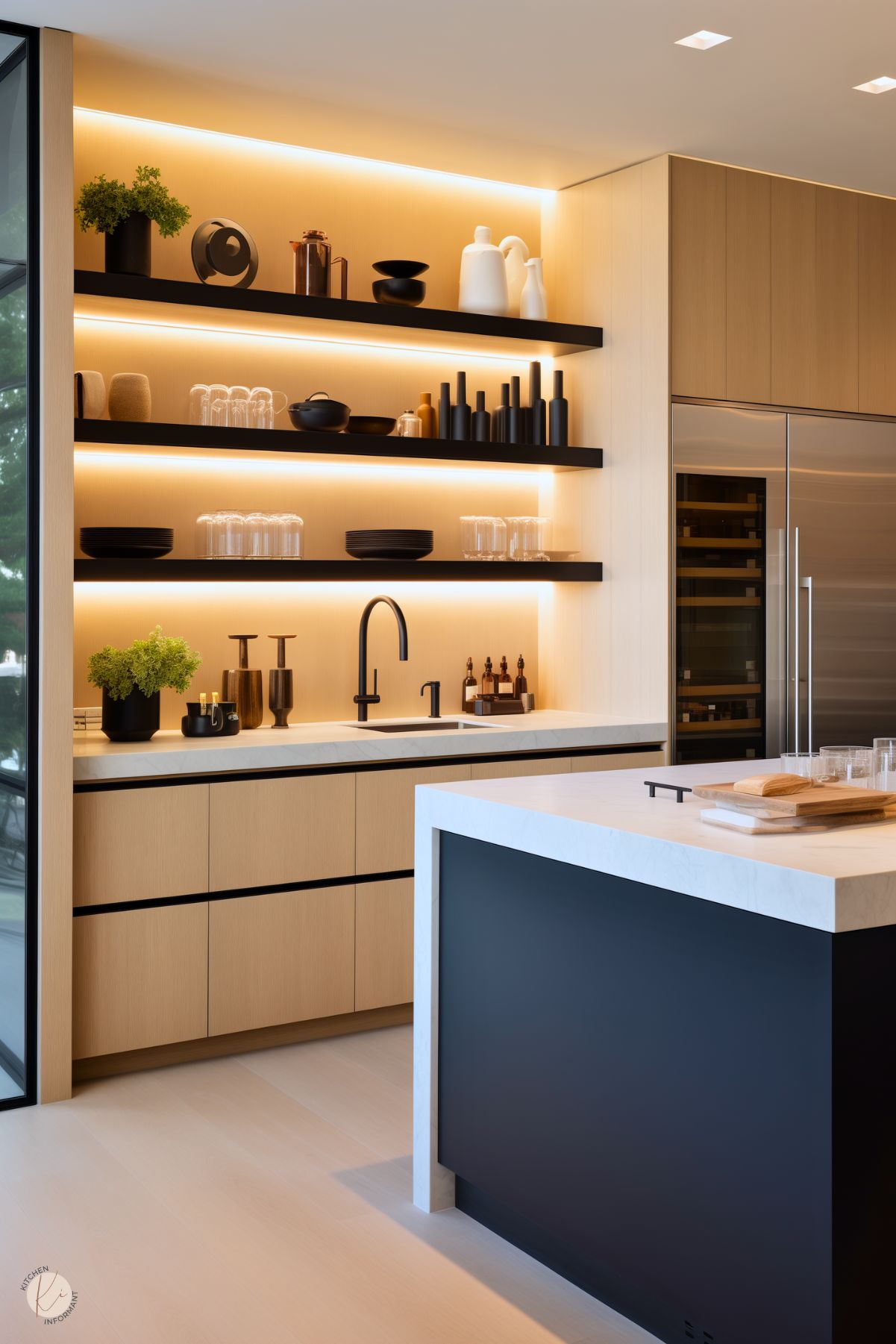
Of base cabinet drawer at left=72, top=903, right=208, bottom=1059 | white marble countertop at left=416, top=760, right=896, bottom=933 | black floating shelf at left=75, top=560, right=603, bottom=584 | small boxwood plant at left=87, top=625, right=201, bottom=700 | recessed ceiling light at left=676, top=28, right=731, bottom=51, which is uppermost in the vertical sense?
recessed ceiling light at left=676, top=28, right=731, bottom=51

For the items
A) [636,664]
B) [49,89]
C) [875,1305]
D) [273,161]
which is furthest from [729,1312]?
[273,161]

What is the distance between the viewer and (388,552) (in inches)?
183

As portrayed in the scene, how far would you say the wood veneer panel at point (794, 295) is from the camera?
493 centimetres

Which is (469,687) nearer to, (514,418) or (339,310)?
(514,418)

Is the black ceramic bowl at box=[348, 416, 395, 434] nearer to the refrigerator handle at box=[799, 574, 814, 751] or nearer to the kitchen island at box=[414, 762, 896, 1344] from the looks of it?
the refrigerator handle at box=[799, 574, 814, 751]

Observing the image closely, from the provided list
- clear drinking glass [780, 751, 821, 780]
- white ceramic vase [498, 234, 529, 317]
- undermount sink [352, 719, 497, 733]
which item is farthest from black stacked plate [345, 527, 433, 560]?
clear drinking glass [780, 751, 821, 780]

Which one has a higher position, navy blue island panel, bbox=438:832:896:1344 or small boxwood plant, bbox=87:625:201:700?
small boxwood plant, bbox=87:625:201:700

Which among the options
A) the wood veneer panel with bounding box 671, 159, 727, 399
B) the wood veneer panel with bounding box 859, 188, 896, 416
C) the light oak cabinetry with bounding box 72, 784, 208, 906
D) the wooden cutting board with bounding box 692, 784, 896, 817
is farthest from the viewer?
the wood veneer panel with bounding box 859, 188, 896, 416

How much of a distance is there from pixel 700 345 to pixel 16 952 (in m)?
3.02

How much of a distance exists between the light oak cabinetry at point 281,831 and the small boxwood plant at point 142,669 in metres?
0.36

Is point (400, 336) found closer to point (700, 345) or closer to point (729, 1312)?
point (700, 345)

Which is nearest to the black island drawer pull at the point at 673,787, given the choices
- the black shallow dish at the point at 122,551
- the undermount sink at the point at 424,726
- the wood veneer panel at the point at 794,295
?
the undermount sink at the point at 424,726

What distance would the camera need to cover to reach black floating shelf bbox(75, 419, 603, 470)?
4051mm

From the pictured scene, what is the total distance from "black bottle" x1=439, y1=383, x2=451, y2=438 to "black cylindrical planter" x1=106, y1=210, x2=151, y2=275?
1167 millimetres
